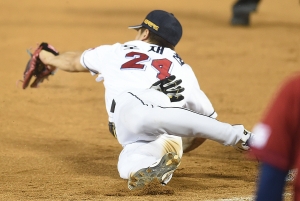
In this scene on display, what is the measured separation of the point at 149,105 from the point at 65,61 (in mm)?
1371

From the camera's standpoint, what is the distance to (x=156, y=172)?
4359mm

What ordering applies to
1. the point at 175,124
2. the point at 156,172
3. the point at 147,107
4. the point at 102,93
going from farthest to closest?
the point at 102,93
the point at 147,107
the point at 175,124
the point at 156,172

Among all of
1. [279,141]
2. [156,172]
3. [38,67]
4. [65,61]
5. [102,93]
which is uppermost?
[279,141]

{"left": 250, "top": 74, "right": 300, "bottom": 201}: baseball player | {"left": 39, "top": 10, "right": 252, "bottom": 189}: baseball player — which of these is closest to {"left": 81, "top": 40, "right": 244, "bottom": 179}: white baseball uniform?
{"left": 39, "top": 10, "right": 252, "bottom": 189}: baseball player

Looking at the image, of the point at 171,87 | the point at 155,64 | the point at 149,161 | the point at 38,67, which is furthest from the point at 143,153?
the point at 38,67

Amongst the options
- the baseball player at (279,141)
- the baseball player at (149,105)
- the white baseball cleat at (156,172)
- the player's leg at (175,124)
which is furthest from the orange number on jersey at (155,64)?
the baseball player at (279,141)

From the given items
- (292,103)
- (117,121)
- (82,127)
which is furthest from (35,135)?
(292,103)

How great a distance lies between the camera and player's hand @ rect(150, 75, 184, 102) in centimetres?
511

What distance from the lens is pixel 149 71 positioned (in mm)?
5176

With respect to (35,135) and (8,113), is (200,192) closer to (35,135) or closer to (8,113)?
(35,135)

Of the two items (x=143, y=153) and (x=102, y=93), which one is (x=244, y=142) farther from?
(x=102, y=93)

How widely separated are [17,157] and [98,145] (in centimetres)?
95

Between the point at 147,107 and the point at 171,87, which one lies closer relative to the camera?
the point at 147,107

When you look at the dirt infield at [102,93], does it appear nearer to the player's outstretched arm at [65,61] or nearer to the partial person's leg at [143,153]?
the partial person's leg at [143,153]
